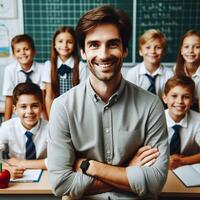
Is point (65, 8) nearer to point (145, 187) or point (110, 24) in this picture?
point (110, 24)

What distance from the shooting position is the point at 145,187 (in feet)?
4.73

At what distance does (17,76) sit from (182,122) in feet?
5.94

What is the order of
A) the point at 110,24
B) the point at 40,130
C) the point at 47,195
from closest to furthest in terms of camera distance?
the point at 110,24, the point at 47,195, the point at 40,130

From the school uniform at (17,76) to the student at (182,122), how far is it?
147 centimetres

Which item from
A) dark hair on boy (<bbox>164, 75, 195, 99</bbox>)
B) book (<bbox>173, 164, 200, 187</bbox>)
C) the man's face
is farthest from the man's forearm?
dark hair on boy (<bbox>164, 75, 195, 99</bbox>)

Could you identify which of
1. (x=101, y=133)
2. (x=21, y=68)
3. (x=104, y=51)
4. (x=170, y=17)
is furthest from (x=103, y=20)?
(x=170, y=17)

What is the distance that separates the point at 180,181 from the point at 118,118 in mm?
720

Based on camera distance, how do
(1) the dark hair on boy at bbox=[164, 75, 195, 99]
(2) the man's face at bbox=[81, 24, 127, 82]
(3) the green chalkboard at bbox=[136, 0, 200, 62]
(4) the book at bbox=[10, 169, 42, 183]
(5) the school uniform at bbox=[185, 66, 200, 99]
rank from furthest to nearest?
(3) the green chalkboard at bbox=[136, 0, 200, 62] < (5) the school uniform at bbox=[185, 66, 200, 99] < (1) the dark hair on boy at bbox=[164, 75, 195, 99] < (4) the book at bbox=[10, 169, 42, 183] < (2) the man's face at bbox=[81, 24, 127, 82]

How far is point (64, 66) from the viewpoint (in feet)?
11.0

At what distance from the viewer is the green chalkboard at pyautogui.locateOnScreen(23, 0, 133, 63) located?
12.4 feet

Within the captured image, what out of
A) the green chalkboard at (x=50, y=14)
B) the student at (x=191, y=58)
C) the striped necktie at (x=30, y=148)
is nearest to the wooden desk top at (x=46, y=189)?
the striped necktie at (x=30, y=148)

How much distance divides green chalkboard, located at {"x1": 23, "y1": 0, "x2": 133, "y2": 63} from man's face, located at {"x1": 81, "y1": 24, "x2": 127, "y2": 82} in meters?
2.46

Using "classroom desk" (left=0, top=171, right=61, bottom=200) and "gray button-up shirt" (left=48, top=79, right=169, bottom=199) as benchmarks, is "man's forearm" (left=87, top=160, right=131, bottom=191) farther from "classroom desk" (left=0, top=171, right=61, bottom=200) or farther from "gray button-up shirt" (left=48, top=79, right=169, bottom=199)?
"classroom desk" (left=0, top=171, right=61, bottom=200)

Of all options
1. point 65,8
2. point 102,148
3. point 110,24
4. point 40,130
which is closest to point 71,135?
point 102,148
